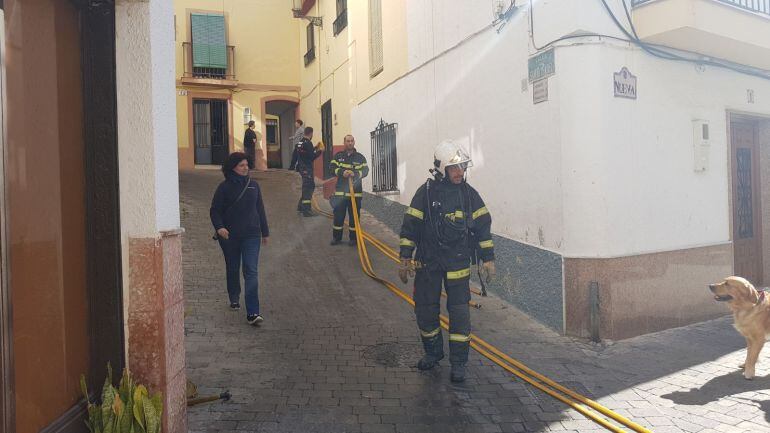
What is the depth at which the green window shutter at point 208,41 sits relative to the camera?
19.1 metres

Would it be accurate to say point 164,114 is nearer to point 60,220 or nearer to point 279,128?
point 60,220

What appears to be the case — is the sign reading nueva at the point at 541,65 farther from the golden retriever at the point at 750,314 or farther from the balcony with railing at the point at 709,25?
the golden retriever at the point at 750,314

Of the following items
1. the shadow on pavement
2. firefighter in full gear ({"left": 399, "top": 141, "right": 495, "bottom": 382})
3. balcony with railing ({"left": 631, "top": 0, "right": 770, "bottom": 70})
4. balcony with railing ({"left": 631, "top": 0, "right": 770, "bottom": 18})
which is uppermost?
balcony with railing ({"left": 631, "top": 0, "right": 770, "bottom": 18})

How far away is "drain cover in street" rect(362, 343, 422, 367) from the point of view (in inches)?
213

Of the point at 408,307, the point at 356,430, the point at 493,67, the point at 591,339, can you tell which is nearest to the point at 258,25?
the point at 493,67

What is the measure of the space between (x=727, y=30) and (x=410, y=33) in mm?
5394

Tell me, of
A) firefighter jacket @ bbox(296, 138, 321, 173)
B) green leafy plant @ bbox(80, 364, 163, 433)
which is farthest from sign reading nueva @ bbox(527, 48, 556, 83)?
firefighter jacket @ bbox(296, 138, 321, 173)

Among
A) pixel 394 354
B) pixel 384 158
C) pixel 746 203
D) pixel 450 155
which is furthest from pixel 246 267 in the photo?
pixel 746 203

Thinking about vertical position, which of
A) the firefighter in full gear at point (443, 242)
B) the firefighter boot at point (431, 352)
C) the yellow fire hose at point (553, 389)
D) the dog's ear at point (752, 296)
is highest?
the firefighter in full gear at point (443, 242)

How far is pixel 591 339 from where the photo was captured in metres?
6.25

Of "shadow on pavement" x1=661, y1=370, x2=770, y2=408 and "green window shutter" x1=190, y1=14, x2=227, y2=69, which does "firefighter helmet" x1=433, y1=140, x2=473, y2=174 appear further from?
"green window shutter" x1=190, y1=14, x2=227, y2=69

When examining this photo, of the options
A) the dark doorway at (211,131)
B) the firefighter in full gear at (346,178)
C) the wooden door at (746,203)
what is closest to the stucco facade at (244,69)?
the dark doorway at (211,131)

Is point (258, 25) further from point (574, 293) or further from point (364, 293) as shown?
point (574, 293)

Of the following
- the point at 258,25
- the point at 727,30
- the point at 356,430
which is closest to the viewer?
the point at 356,430
